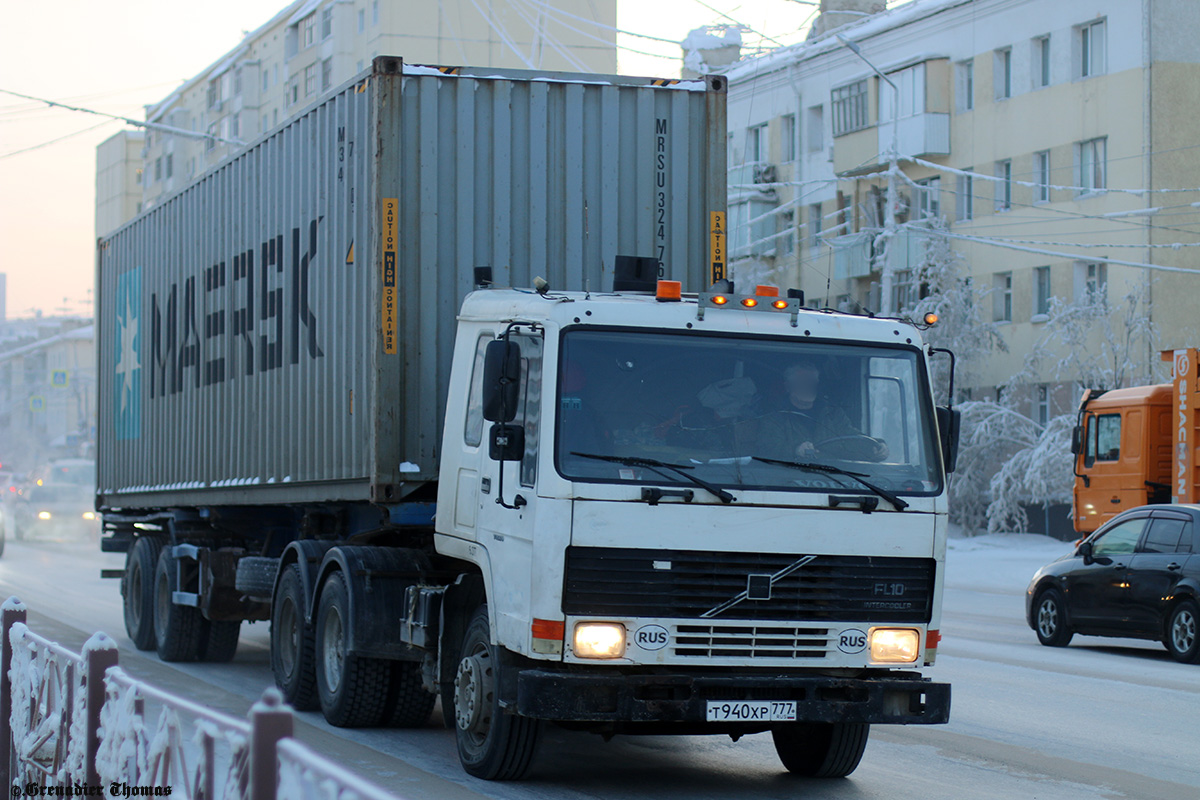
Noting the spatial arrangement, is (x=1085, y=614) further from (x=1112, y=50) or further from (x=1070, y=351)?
(x=1112, y=50)

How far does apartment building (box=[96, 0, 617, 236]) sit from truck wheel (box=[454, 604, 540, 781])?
48.8 m

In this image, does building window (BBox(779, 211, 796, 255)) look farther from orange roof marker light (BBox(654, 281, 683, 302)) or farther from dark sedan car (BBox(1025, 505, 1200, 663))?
orange roof marker light (BBox(654, 281, 683, 302))

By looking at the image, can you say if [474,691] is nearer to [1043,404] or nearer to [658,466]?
[658,466]

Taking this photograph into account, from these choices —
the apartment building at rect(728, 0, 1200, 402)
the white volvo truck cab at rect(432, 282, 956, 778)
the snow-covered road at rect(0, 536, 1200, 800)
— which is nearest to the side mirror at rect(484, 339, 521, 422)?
the white volvo truck cab at rect(432, 282, 956, 778)

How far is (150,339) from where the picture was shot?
54.0ft

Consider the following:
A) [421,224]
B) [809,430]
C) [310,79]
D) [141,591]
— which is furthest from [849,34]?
[809,430]

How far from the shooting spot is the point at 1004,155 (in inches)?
1740

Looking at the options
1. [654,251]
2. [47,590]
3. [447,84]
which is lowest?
[47,590]

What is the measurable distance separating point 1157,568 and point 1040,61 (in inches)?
1188

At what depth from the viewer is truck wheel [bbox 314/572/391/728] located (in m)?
9.91

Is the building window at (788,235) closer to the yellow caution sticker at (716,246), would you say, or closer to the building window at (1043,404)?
the building window at (1043,404)

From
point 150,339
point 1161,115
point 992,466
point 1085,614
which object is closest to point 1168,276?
point 1161,115

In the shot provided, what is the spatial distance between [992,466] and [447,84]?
31.9 metres

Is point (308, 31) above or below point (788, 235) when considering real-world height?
above
